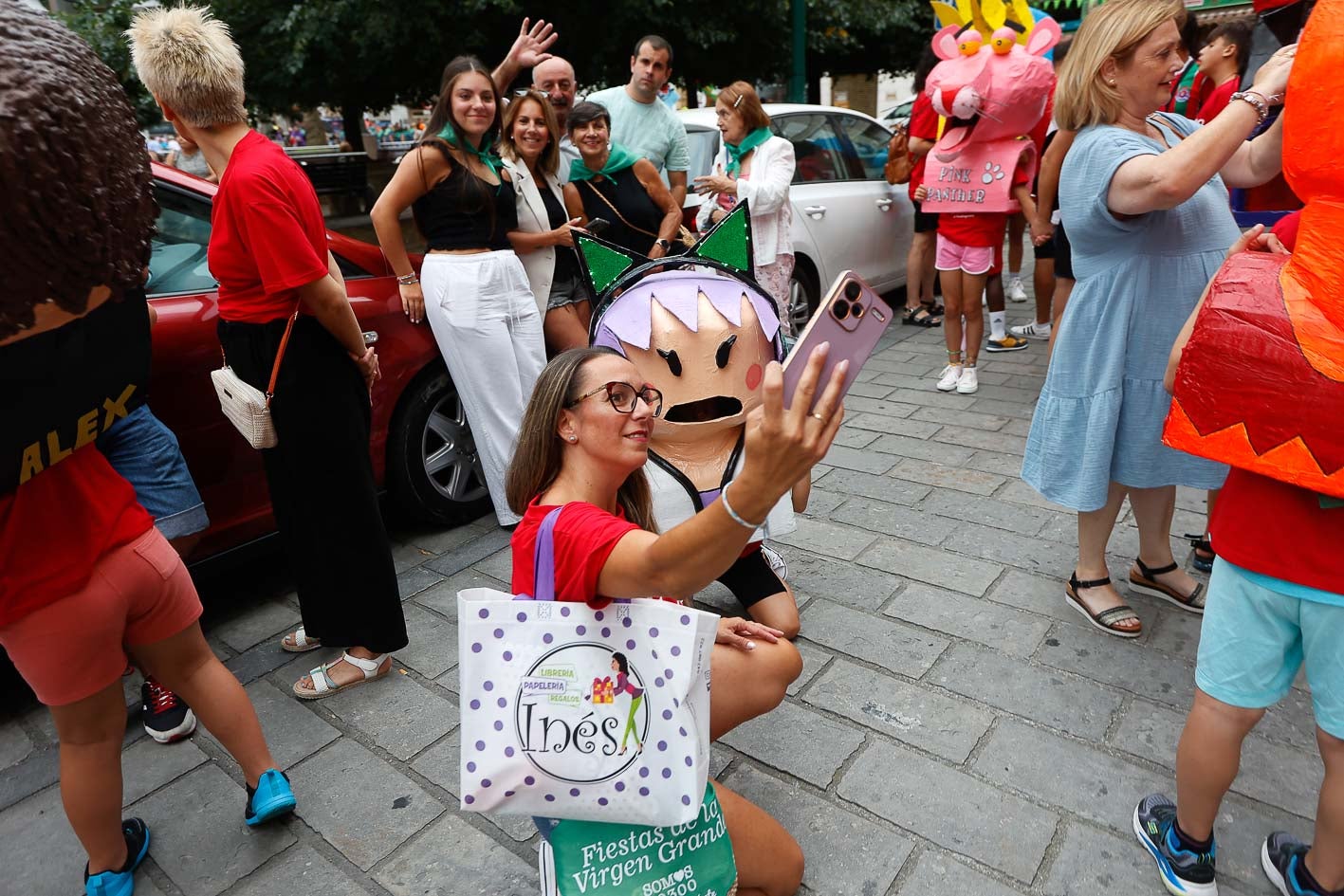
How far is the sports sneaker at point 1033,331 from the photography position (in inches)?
243

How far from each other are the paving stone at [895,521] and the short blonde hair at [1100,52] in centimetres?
162

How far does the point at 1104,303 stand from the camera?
8.56 feet

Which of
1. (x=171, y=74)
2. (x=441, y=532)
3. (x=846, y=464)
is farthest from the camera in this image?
(x=846, y=464)

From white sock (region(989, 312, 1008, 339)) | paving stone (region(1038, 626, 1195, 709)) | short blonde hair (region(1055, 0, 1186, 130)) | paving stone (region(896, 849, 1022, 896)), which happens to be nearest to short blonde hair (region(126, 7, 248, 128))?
short blonde hair (region(1055, 0, 1186, 130))

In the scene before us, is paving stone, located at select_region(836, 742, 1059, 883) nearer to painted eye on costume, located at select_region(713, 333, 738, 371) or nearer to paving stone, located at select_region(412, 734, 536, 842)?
paving stone, located at select_region(412, 734, 536, 842)

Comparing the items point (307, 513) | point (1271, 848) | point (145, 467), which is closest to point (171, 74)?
point (145, 467)

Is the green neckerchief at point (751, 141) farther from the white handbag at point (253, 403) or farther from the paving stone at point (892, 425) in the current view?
the white handbag at point (253, 403)

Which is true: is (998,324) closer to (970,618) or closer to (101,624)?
(970,618)

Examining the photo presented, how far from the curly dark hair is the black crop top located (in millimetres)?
1927

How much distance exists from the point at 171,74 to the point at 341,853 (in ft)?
6.39

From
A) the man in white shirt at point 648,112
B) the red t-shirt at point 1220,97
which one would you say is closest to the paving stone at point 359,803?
the man in white shirt at point 648,112

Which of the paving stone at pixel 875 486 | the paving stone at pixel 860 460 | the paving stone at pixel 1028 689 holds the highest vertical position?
the paving stone at pixel 1028 689

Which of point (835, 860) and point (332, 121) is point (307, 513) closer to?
point (835, 860)

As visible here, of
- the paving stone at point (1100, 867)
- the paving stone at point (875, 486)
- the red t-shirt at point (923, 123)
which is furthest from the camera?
the red t-shirt at point (923, 123)
